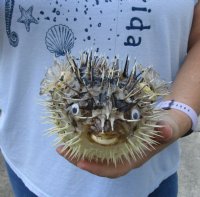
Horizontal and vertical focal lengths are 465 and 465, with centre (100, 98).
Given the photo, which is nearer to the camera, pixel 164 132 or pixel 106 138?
pixel 106 138

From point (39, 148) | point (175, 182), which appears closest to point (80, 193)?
point (39, 148)

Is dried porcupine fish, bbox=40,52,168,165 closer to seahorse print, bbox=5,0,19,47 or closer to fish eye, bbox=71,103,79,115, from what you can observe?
fish eye, bbox=71,103,79,115

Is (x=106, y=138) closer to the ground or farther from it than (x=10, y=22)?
closer to the ground

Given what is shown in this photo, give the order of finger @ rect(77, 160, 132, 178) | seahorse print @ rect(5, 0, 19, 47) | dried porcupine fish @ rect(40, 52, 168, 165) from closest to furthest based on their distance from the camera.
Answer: dried porcupine fish @ rect(40, 52, 168, 165) → finger @ rect(77, 160, 132, 178) → seahorse print @ rect(5, 0, 19, 47)

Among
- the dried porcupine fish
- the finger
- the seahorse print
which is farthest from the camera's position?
the seahorse print

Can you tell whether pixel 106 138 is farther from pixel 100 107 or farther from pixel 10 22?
pixel 10 22

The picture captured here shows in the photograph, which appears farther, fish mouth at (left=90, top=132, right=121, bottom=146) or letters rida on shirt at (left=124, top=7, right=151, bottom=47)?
letters rida on shirt at (left=124, top=7, right=151, bottom=47)

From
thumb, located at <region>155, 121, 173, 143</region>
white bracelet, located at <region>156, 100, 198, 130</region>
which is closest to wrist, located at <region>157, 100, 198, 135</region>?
white bracelet, located at <region>156, 100, 198, 130</region>

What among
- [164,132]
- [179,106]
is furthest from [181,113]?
[164,132]
